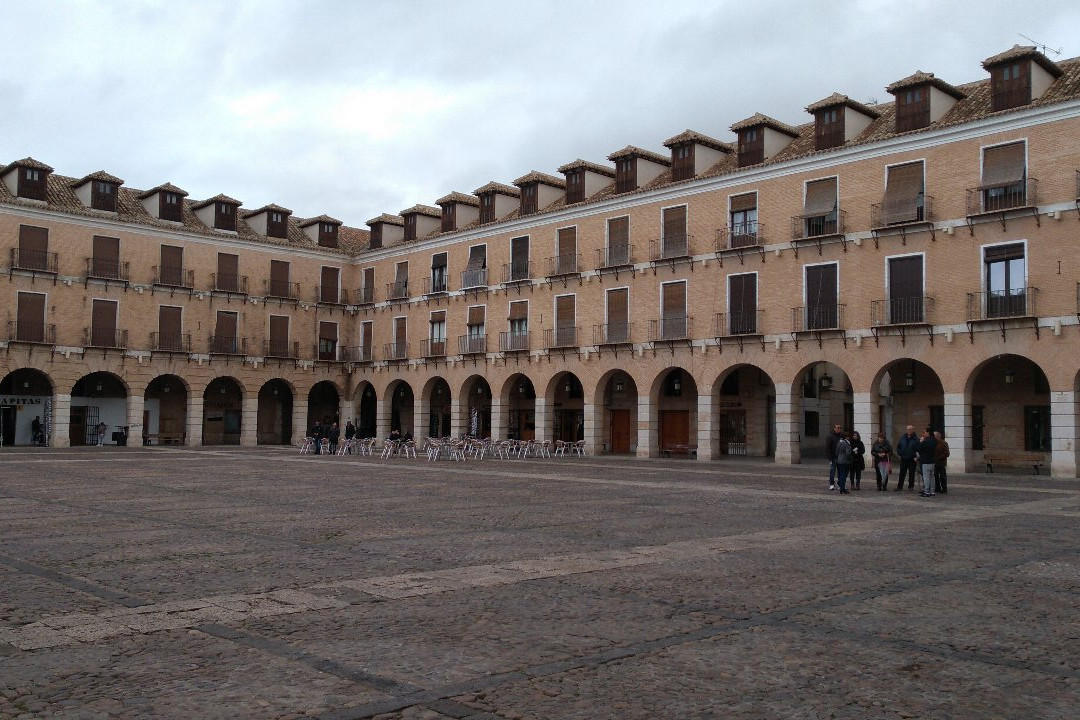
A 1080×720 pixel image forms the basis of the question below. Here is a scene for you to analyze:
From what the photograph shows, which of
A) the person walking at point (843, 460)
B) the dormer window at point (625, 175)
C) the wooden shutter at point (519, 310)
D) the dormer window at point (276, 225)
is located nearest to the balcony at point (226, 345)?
the dormer window at point (276, 225)

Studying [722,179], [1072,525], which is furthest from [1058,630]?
[722,179]

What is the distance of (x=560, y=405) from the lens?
4691 cm

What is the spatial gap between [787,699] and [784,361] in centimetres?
3037

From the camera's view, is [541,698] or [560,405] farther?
[560,405]

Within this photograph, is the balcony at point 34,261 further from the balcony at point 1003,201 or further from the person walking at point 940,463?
the person walking at point 940,463

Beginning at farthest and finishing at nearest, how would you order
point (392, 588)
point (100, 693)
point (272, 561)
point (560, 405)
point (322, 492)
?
1. point (560, 405)
2. point (322, 492)
3. point (272, 561)
4. point (392, 588)
5. point (100, 693)

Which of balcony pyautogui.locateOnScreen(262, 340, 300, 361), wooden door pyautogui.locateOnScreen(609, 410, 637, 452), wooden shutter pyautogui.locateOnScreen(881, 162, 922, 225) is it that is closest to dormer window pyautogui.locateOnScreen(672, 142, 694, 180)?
wooden shutter pyautogui.locateOnScreen(881, 162, 922, 225)

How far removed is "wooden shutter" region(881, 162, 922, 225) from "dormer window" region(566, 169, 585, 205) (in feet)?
46.2

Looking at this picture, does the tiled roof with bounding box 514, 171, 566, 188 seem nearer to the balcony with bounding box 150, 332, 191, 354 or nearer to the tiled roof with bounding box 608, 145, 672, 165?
the tiled roof with bounding box 608, 145, 672, 165

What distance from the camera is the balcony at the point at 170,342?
4634 centimetres

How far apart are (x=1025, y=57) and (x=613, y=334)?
1769 centimetres

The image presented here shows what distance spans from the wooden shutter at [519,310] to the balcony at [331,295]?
12.8 meters

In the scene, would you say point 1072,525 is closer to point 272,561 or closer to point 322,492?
point 272,561

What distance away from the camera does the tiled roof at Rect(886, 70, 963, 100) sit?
105 ft
